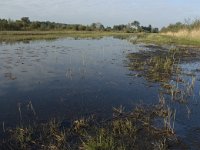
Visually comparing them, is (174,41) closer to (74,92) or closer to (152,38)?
(152,38)

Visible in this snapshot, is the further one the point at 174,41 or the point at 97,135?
the point at 174,41

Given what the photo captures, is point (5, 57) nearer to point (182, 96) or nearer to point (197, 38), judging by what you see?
point (182, 96)

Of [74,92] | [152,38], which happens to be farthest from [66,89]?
[152,38]

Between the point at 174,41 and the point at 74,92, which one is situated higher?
the point at 174,41

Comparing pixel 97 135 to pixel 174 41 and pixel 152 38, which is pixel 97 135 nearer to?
pixel 174 41

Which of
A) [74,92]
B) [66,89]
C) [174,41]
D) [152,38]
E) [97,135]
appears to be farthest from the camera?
[152,38]

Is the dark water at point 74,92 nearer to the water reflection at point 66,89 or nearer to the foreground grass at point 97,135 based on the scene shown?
the water reflection at point 66,89

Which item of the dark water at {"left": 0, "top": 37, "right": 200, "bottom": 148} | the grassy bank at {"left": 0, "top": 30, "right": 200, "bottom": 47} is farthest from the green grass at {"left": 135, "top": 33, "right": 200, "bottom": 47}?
the dark water at {"left": 0, "top": 37, "right": 200, "bottom": 148}

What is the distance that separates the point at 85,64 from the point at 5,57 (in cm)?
542

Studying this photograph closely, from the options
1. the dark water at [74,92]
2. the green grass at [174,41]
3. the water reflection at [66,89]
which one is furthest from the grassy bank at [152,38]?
the water reflection at [66,89]

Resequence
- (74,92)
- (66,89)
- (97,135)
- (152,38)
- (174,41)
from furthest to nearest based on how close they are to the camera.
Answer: (152,38), (174,41), (66,89), (74,92), (97,135)

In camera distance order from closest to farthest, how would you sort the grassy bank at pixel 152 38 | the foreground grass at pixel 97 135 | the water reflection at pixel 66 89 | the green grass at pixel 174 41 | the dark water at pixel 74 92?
the foreground grass at pixel 97 135 < the dark water at pixel 74 92 < the water reflection at pixel 66 89 < the green grass at pixel 174 41 < the grassy bank at pixel 152 38

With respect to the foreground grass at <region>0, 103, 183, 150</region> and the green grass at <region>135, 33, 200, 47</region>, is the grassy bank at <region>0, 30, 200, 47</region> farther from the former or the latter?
the foreground grass at <region>0, 103, 183, 150</region>

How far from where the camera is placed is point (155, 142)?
6.85m
